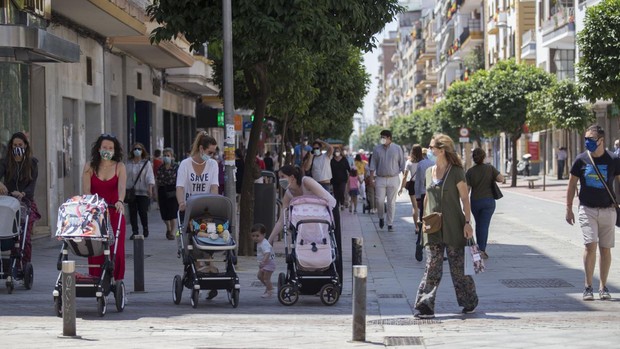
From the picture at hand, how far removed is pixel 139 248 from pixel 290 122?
3208 centimetres

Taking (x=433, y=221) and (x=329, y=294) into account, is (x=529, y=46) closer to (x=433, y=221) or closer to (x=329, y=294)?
(x=329, y=294)

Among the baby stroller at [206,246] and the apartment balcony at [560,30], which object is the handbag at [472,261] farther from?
the apartment balcony at [560,30]

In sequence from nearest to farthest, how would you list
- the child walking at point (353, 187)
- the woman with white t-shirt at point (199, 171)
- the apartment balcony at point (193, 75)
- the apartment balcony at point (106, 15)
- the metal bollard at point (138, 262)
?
the metal bollard at point (138, 262) → the woman with white t-shirt at point (199, 171) → the apartment balcony at point (106, 15) → the child walking at point (353, 187) → the apartment balcony at point (193, 75)

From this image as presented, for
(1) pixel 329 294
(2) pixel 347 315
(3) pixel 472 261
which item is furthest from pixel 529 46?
(3) pixel 472 261

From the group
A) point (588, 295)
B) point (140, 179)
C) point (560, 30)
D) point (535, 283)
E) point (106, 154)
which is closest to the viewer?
point (106, 154)

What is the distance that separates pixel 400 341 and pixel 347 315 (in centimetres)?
197

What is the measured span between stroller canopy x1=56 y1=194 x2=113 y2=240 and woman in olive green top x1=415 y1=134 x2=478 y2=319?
3.08 m

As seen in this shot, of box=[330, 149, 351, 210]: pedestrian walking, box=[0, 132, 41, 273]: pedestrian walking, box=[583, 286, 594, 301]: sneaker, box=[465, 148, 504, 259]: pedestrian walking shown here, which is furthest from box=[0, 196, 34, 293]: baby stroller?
box=[330, 149, 351, 210]: pedestrian walking

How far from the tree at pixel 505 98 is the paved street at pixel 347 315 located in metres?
38.0

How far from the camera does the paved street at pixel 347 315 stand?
33.2ft

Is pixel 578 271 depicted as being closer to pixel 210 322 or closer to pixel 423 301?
pixel 423 301

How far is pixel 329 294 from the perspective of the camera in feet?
42.5

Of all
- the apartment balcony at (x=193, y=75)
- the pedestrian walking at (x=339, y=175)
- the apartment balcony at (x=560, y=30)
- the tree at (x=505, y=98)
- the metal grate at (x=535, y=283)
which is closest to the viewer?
the metal grate at (x=535, y=283)

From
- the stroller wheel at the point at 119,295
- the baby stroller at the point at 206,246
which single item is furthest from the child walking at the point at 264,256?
the stroller wheel at the point at 119,295
